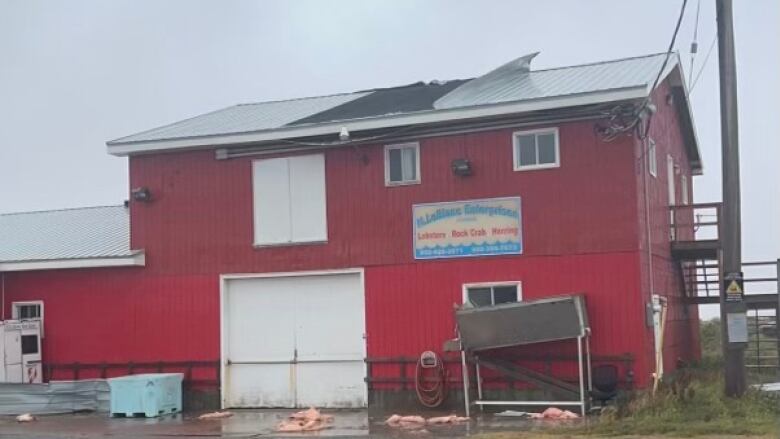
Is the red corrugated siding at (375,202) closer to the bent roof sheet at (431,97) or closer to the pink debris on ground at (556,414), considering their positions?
the bent roof sheet at (431,97)

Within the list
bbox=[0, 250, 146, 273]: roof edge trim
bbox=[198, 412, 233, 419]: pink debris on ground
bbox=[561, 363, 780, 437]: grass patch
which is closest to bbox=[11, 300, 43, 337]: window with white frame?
bbox=[0, 250, 146, 273]: roof edge trim

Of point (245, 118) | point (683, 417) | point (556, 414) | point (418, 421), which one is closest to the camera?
point (683, 417)

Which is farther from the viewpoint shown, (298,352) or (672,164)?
(672,164)

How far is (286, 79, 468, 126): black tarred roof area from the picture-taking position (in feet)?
69.5

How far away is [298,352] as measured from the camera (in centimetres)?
2122

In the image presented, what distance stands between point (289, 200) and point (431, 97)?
3820 millimetres

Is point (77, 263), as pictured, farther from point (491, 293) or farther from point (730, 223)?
point (730, 223)

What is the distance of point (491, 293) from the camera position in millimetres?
19766

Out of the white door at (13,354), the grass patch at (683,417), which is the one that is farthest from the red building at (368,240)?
the grass patch at (683,417)

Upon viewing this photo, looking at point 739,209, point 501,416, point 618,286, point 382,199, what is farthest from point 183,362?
point 739,209

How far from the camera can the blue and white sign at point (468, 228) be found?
19562mm

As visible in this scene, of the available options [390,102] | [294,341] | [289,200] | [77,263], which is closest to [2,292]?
[77,263]

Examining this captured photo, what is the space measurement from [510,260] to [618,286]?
2.04 meters

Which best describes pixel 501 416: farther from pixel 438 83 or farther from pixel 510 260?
pixel 438 83
